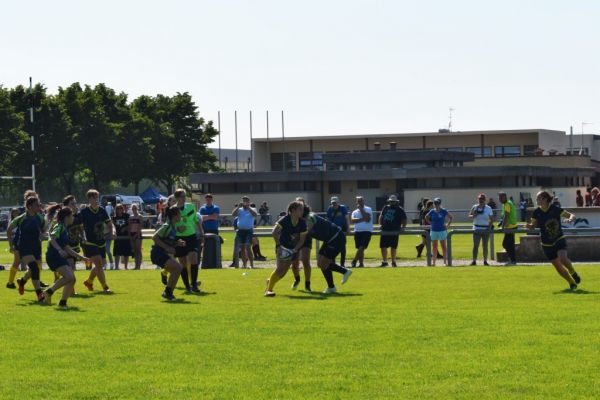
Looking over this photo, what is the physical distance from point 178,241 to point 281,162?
104 m

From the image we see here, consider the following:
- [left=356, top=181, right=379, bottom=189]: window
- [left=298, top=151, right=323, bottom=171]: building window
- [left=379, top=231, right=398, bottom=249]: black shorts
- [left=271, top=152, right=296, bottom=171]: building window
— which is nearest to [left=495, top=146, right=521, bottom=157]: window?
[left=298, top=151, right=323, bottom=171]: building window

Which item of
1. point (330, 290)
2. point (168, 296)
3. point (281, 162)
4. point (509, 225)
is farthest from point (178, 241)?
point (281, 162)

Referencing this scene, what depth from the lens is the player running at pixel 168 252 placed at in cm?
1939

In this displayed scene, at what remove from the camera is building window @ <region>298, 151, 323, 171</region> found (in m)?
122

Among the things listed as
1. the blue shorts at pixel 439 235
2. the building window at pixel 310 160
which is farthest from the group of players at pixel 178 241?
the building window at pixel 310 160

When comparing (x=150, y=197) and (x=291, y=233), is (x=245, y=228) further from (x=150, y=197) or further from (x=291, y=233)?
(x=150, y=197)

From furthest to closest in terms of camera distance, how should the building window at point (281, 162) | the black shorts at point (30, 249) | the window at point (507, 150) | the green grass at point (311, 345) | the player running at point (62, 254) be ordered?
the building window at point (281, 162)
the window at point (507, 150)
the black shorts at point (30, 249)
the player running at point (62, 254)
the green grass at point (311, 345)

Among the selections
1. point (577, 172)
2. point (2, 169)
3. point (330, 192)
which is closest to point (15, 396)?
point (2, 169)

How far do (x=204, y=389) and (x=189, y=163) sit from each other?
96.2 meters

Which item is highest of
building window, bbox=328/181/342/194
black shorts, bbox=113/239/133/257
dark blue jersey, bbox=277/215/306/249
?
building window, bbox=328/181/342/194

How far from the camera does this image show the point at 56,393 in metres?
10.0

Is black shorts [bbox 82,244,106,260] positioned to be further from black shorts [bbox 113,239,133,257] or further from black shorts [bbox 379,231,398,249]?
black shorts [bbox 379,231,398,249]

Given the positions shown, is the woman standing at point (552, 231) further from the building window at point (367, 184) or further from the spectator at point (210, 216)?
the building window at point (367, 184)

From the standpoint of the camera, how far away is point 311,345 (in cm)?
1280
